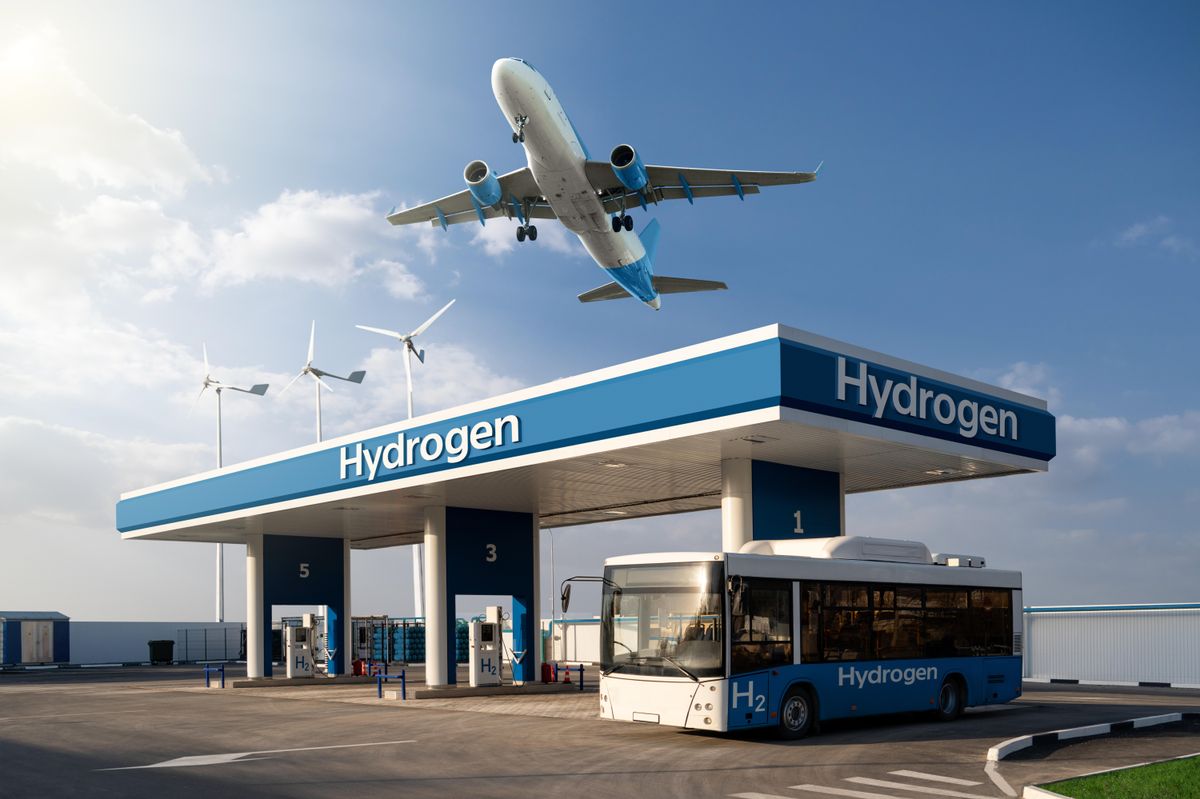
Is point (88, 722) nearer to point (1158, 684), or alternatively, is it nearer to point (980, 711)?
point (980, 711)

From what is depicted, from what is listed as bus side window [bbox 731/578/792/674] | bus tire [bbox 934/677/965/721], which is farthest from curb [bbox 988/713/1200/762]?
bus side window [bbox 731/578/792/674]

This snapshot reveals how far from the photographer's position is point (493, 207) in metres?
34.9

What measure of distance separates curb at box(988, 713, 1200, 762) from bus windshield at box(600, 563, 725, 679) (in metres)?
3.50

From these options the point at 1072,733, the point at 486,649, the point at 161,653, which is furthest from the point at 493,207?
the point at 161,653

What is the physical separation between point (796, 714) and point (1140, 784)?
18.3ft

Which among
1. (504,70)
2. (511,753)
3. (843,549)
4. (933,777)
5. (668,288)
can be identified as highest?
(504,70)

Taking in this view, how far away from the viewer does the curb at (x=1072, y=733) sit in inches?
563

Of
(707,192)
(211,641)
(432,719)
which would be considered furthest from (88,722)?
(211,641)

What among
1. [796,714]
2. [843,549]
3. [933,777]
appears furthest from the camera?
[843,549]

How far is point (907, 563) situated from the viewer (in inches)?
722

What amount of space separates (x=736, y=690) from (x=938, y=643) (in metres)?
4.97

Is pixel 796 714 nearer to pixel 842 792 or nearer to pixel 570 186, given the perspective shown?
pixel 842 792

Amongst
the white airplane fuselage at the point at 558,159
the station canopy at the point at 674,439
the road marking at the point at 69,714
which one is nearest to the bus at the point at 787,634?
the station canopy at the point at 674,439

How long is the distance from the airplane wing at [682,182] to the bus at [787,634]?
16.0 meters
